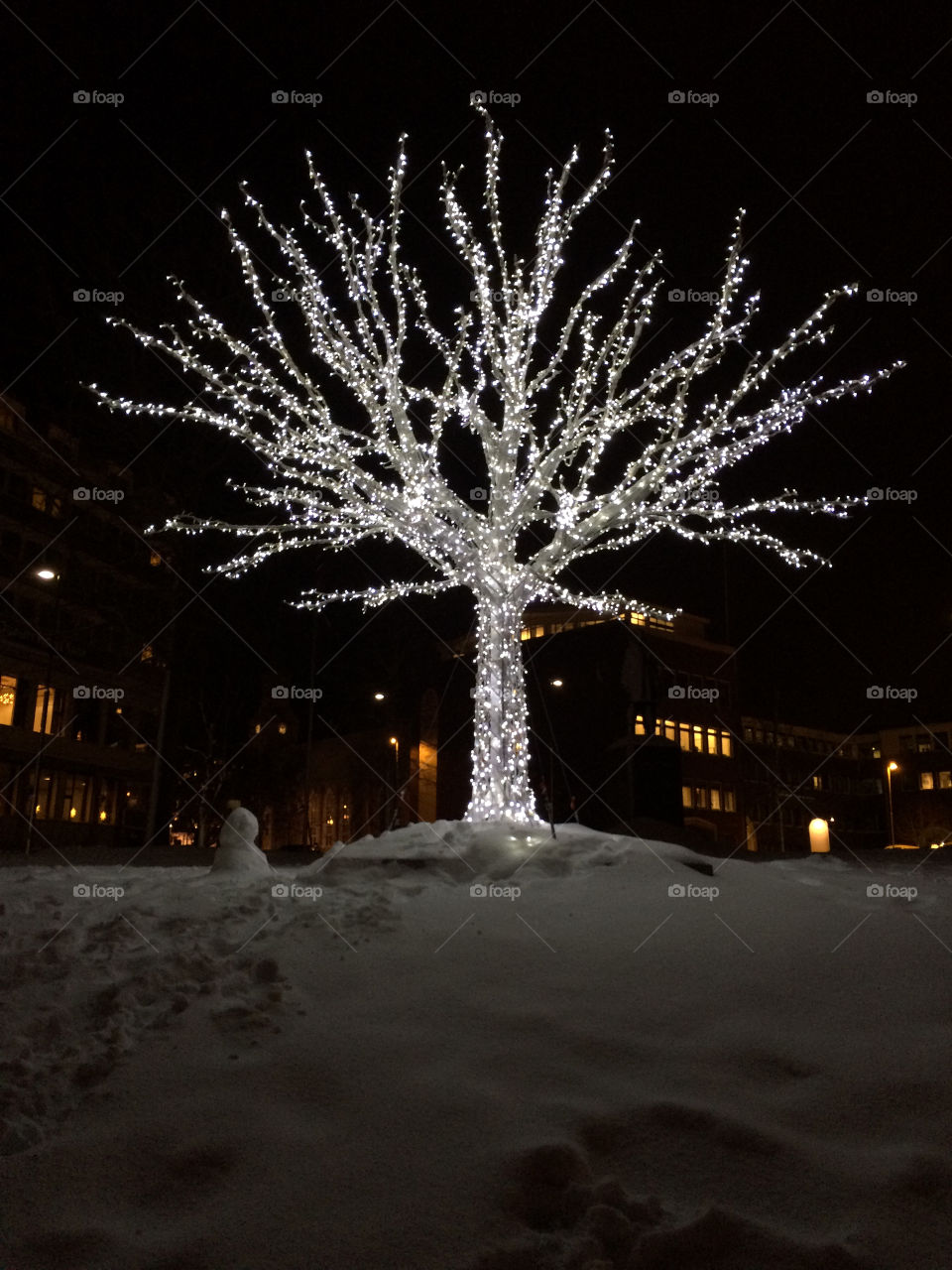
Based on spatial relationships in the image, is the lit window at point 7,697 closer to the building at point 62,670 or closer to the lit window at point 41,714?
the building at point 62,670

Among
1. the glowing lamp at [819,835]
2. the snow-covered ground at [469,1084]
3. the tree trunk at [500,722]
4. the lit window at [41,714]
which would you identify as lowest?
the snow-covered ground at [469,1084]

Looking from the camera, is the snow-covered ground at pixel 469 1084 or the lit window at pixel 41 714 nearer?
the snow-covered ground at pixel 469 1084

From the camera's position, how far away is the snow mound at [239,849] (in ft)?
34.5

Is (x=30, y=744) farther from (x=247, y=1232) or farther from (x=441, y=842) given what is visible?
(x=247, y=1232)

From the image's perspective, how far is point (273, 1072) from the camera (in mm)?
5305

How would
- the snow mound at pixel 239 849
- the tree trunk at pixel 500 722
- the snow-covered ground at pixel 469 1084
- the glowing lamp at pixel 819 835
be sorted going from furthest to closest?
the glowing lamp at pixel 819 835
the tree trunk at pixel 500 722
the snow mound at pixel 239 849
the snow-covered ground at pixel 469 1084

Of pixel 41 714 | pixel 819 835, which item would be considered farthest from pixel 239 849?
pixel 41 714

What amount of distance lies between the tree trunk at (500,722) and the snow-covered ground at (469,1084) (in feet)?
16.9

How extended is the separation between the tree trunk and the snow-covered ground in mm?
5141

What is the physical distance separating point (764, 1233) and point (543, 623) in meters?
53.3

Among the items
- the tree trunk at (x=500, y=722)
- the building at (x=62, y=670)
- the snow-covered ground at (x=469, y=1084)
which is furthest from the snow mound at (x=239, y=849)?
the building at (x=62, y=670)

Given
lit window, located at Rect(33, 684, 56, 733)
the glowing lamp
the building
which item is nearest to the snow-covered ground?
the glowing lamp

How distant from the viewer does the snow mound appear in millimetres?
10508

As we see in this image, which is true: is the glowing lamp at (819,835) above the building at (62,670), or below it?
below
